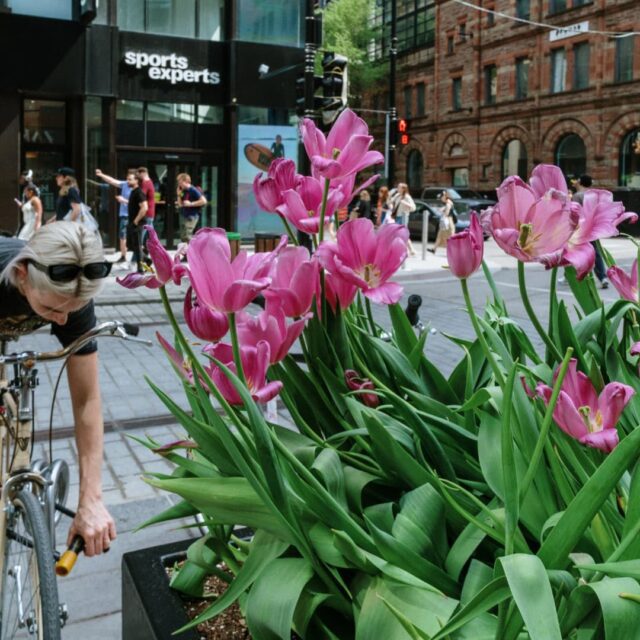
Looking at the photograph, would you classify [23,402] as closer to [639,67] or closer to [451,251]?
[451,251]

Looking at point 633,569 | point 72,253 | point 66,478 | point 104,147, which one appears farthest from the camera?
point 104,147

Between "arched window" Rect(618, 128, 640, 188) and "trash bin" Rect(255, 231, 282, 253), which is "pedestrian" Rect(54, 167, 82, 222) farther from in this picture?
"arched window" Rect(618, 128, 640, 188)

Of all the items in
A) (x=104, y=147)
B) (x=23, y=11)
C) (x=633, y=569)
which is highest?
(x=23, y=11)

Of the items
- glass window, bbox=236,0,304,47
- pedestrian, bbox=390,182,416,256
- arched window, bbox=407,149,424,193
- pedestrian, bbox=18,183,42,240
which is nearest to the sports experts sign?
glass window, bbox=236,0,304,47

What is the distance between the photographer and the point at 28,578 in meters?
2.51

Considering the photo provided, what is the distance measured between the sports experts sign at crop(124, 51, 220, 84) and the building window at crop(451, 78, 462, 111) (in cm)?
2497

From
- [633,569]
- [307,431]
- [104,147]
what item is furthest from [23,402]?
[104,147]

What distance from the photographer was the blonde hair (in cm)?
199

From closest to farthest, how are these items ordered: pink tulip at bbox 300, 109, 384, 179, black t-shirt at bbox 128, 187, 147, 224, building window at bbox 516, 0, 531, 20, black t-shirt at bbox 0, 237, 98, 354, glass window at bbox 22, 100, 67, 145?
pink tulip at bbox 300, 109, 384, 179 → black t-shirt at bbox 0, 237, 98, 354 → black t-shirt at bbox 128, 187, 147, 224 → glass window at bbox 22, 100, 67, 145 → building window at bbox 516, 0, 531, 20

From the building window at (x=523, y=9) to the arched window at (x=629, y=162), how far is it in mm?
9164

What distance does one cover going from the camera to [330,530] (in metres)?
1.12

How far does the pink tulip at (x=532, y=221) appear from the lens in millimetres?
1203

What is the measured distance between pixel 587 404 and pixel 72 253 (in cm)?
132

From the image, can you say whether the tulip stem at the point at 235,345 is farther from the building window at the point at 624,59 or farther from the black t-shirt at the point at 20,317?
the building window at the point at 624,59
